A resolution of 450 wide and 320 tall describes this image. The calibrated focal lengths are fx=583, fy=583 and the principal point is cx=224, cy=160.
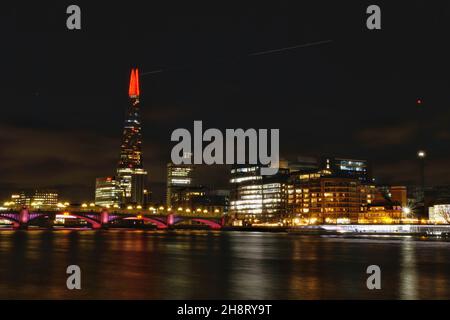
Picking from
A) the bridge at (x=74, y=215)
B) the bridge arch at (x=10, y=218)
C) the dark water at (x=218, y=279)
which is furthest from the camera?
the bridge at (x=74, y=215)

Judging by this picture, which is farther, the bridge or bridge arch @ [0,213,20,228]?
the bridge

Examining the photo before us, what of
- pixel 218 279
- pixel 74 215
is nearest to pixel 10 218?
pixel 74 215

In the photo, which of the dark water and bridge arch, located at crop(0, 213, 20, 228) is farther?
bridge arch, located at crop(0, 213, 20, 228)

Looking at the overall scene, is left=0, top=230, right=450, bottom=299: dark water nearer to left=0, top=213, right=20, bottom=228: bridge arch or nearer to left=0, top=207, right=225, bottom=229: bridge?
left=0, top=213, right=20, bottom=228: bridge arch

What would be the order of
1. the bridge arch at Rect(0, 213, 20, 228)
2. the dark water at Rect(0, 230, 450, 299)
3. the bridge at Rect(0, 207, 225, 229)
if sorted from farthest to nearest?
the bridge at Rect(0, 207, 225, 229), the bridge arch at Rect(0, 213, 20, 228), the dark water at Rect(0, 230, 450, 299)

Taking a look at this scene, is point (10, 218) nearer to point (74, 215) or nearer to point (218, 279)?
point (74, 215)

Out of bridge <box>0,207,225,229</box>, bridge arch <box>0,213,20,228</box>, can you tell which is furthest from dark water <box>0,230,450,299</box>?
bridge <box>0,207,225,229</box>

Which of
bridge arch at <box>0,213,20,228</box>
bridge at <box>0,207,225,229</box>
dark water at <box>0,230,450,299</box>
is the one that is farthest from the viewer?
bridge at <box>0,207,225,229</box>

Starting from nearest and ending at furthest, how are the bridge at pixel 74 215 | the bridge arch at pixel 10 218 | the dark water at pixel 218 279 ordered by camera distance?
the dark water at pixel 218 279 < the bridge arch at pixel 10 218 < the bridge at pixel 74 215

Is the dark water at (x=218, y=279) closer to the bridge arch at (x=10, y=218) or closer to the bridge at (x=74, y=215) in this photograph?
the bridge arch at (x=10, y=218)

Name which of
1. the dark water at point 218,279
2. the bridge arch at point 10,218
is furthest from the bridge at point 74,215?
the dark water at point 218,279

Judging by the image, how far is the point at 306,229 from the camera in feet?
599
